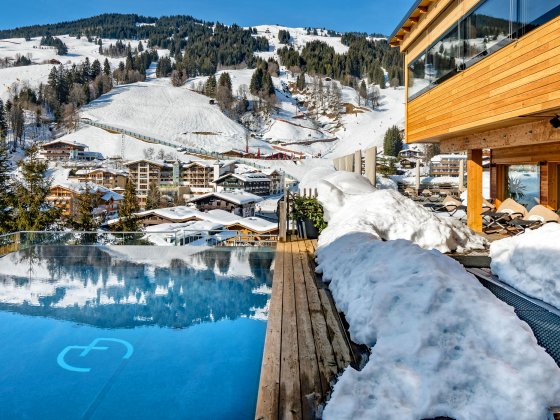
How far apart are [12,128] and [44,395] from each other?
78.6m

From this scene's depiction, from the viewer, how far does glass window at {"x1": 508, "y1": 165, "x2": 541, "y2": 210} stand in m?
9.20

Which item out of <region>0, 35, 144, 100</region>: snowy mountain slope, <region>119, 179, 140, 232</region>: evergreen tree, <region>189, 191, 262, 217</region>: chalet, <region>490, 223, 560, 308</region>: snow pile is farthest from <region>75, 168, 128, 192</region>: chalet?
<region>0, 35, 144, 100</region>: snowy mountain slope

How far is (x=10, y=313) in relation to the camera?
6238mm

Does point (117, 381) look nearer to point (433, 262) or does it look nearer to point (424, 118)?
point (433, 262)

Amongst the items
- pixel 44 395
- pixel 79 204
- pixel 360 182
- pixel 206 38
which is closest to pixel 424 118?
pixel 360 182

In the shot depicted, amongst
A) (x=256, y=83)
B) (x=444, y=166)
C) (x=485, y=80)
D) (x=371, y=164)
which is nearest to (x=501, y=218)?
(x=371, y=164)

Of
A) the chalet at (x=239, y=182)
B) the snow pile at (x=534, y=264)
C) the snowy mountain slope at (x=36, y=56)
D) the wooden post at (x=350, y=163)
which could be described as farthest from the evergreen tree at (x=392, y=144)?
the snowy mountain slope at (x=36, y=56)

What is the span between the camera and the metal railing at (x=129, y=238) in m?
8.41

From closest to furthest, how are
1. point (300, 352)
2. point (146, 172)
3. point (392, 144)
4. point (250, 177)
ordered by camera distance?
point (300, 352)
point (250, 177)
point (146, 172)
point (392, 144)

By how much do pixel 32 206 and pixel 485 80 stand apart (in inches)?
787

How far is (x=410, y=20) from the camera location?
8.25 metres

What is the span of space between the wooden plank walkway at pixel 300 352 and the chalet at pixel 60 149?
61.6 metres

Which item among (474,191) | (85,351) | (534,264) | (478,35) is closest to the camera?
(534,264)

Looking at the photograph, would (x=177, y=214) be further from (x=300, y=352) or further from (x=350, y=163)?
(x=300, y=352)
